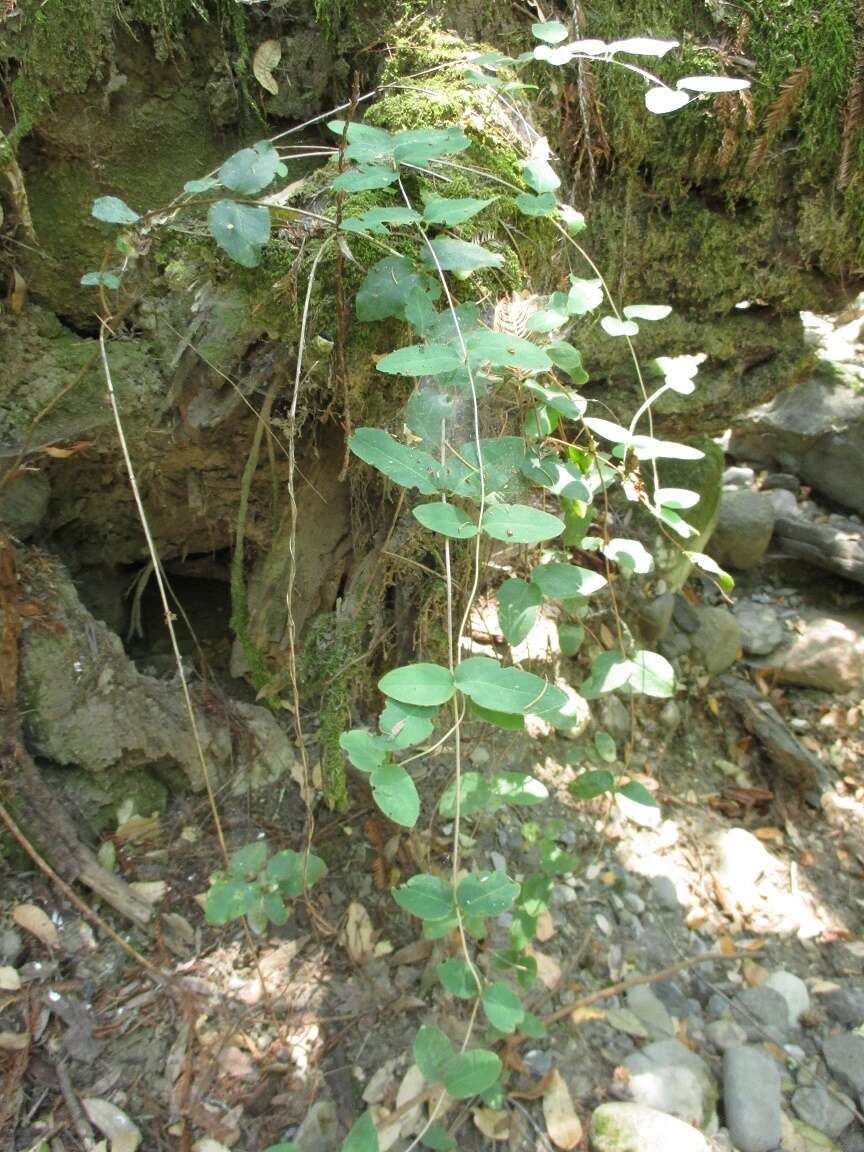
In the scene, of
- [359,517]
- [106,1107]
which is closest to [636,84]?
Result: [359,517]

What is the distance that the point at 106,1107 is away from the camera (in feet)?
5.21

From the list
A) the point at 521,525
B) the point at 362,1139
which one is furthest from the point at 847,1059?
the point at 521,525

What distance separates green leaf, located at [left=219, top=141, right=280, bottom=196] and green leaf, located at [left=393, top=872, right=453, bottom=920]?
1048 mm

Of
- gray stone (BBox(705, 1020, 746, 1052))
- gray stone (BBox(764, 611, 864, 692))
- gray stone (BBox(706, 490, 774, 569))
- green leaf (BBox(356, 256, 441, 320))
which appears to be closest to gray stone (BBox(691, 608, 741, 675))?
gray stone (BBox(764, 611, 864, 692))

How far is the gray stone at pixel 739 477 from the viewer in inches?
169

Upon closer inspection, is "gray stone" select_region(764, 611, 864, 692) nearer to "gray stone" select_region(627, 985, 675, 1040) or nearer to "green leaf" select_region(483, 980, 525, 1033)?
"gray stone" select_region(627, 985, 675, 1040)

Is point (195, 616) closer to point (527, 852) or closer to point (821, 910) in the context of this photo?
point (527, 852)

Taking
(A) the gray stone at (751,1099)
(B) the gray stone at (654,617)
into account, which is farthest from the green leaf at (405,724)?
(B) the gray stone at (654,617)

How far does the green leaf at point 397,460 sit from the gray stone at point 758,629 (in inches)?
103

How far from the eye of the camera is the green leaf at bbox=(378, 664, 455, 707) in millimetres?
1029

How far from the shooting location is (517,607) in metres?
1.33

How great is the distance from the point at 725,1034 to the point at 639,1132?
0.44 m

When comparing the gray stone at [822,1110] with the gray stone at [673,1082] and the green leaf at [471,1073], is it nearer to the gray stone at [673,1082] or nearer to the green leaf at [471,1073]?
the gray stone at [673,1082]

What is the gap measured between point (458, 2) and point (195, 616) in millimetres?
1823
